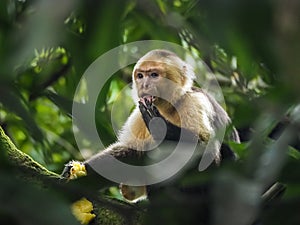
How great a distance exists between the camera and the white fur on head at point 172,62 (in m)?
3.02

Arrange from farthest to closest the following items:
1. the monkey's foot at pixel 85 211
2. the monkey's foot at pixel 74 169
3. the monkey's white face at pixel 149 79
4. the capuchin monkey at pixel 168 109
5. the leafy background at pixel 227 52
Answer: the monkey's white face at pixel 149 79 → the capuchin monkey at pixel 168 109 → the monkey's foot at pixel 74 169 → the monkey's foot at pixel 85 211 → the leafy background at pixel 227 52

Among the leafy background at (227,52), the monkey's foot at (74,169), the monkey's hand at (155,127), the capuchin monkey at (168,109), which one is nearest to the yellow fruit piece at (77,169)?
the monkey's foot at (74,169)

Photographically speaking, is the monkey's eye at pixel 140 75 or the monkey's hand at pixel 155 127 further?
the monkey's eye at pixel 140 75

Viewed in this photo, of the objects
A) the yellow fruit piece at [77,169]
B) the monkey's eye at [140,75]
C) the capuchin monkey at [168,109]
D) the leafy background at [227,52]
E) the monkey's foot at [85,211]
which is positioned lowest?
the capuchin monkey at [168,109]

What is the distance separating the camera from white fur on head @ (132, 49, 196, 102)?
3016 millimetres

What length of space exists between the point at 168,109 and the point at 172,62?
32 cm

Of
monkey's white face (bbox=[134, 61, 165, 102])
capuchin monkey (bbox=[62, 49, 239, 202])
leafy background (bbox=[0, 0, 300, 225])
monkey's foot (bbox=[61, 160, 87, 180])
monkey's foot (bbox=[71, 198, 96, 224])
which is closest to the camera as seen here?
leafy background (bbox=[0, 0, 300, 225])

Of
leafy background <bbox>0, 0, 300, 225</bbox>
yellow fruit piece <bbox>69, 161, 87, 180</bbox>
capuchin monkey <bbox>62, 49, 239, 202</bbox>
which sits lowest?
capuchin monkey <bbox>62, 49, 239, 202</bbox>

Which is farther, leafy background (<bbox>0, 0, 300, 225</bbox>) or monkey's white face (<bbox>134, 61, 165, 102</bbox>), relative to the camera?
monkey's white face (<bbox>134, 61, 165, 102</bbox>)

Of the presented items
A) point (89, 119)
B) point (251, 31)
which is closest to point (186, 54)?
point (89, 119)

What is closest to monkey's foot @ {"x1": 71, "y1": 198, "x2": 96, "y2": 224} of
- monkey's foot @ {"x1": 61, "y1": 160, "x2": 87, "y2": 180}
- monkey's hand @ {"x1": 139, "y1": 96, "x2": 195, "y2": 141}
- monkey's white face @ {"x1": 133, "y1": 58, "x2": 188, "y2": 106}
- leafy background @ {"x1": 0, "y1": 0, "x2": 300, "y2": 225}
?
leafy background @ {"x1": 0, "y1": 0, "x2": 300, "y2": 225}

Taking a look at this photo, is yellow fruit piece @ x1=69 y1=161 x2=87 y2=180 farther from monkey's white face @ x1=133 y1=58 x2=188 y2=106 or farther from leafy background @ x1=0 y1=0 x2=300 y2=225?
leafy background @ x1=0 y1=0 x2=300 y2=225

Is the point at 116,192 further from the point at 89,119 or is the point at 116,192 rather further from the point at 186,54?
the point at 89,119

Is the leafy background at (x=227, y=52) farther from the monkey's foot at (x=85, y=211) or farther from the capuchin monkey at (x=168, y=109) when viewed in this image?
the capuchin monkey at (x=168, y=109)
